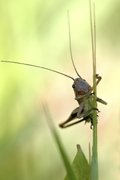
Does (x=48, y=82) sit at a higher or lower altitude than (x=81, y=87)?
higher

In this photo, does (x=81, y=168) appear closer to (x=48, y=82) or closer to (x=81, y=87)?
(x=81, y=87)

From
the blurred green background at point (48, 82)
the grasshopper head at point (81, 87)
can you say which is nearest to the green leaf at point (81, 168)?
the grasshopper head at point (81, 87)

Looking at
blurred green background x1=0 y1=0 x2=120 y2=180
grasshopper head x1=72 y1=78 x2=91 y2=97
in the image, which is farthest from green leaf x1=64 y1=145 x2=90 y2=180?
blurred green background x1=0 y1=0 x2=120 y2=180

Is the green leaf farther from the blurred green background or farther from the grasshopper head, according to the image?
the blurred green background

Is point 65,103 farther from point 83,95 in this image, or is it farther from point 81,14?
point 81,14

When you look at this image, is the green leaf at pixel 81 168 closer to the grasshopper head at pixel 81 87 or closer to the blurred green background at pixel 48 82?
the grasshopper head at pixel 81 87

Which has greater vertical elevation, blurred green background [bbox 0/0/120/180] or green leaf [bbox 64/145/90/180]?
blurred green background [bbox 0/0/120/180]

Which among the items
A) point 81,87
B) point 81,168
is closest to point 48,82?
point 81,87

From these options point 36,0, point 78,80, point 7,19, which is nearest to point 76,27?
point 36,0
